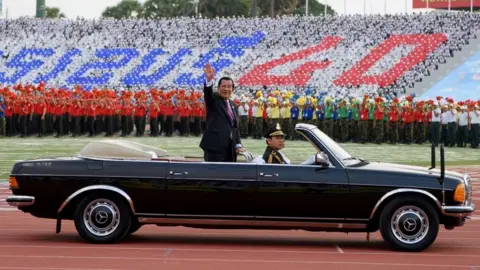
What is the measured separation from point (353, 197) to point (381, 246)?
782 mm

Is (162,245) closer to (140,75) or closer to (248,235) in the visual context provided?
(248,235)

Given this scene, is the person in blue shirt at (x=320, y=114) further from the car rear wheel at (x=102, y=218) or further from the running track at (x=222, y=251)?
the car rear wheel at (x=102, y=218)

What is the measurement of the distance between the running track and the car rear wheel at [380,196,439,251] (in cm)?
14

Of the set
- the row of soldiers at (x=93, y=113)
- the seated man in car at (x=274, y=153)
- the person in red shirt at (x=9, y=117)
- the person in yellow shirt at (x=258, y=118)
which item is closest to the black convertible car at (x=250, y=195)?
the seated man in car at (x=274, y=153)

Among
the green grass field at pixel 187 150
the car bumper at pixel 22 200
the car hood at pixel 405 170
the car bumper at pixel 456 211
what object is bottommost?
the green grass field at pixel 187 150

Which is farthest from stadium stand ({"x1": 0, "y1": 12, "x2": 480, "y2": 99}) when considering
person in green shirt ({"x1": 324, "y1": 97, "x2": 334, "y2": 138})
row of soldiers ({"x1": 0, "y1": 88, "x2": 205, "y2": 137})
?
person in green shirt ({"x1": 324, "y1": 97, "x2": 334, "y2": 138})

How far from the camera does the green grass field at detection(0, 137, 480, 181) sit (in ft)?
99.6

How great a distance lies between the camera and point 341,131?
44.4 meters

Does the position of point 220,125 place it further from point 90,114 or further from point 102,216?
point 90,114

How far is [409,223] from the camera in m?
12.5

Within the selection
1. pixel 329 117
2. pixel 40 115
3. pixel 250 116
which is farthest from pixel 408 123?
pixel 40 115

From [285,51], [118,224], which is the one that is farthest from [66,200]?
[285,51]

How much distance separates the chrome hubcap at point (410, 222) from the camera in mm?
12461

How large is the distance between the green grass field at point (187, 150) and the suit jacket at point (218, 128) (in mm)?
11411
